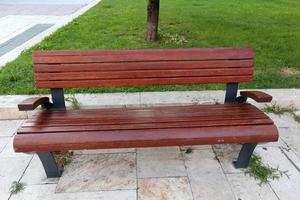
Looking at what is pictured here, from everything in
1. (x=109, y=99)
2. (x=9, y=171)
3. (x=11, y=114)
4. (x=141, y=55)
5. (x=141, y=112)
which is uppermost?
(x=141, y=55)

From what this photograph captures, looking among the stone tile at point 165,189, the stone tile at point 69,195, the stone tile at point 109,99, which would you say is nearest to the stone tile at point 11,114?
the stone tile at point 109,99

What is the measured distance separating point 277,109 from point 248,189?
4.96 feet

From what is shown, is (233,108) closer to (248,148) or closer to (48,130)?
(248,148)

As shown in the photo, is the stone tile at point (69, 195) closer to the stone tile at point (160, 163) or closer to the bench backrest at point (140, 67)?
the stone tile at point (160, 163)

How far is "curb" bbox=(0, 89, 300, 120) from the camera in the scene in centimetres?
391

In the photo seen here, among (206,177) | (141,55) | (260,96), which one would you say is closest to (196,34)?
(141,55)

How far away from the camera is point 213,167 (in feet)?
10.1

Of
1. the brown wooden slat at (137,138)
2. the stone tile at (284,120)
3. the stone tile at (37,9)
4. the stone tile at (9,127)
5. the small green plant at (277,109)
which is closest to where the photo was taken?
the brown wooden slat at (137,138)

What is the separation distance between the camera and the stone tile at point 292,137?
11.3 feet

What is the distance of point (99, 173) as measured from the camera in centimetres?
302

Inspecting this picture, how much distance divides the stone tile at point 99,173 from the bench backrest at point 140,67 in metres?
0.68

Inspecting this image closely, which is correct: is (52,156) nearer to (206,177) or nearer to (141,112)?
(141,112)

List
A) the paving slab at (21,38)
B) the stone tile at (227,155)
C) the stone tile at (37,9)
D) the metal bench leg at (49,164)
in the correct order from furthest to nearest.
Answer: the stone tile at (37,9) < the paving slab at (21,38) < the stone tile at (227,155) < the metal bench leg at (49,164)

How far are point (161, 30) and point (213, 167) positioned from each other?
4.50 meters
